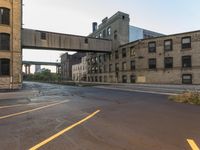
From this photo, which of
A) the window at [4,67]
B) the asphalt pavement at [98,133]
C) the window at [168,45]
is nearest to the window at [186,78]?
the window at [168,45]

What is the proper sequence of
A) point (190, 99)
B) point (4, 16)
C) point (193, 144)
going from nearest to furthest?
point (193, 144) < point (190, 99) < point (4, 16)

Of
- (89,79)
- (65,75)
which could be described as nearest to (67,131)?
(89,79)

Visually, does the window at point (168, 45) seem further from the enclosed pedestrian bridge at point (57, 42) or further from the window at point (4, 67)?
the window at point (4, 67)

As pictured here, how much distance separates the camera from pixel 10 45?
25.8 meters

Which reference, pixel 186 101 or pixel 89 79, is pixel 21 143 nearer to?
pixel 186 101

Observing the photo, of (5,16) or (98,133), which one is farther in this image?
(5,16)

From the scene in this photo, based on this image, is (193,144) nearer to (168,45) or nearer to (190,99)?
(190,99)

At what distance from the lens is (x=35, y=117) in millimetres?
8328

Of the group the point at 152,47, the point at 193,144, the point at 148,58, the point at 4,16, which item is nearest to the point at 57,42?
the point at 4,16

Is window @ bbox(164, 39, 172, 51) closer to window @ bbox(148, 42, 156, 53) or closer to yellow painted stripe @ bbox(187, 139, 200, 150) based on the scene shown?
window @ bbox(148, 42, 156, 53)

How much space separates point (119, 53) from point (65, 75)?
57.4 metres

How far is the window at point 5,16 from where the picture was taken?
25281 mm

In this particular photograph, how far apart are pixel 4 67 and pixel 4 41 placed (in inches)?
137

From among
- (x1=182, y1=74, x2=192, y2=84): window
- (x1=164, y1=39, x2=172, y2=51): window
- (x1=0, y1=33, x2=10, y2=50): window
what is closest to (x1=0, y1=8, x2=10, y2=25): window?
(x1=0, y1=33, x2=10, y2=50): window
